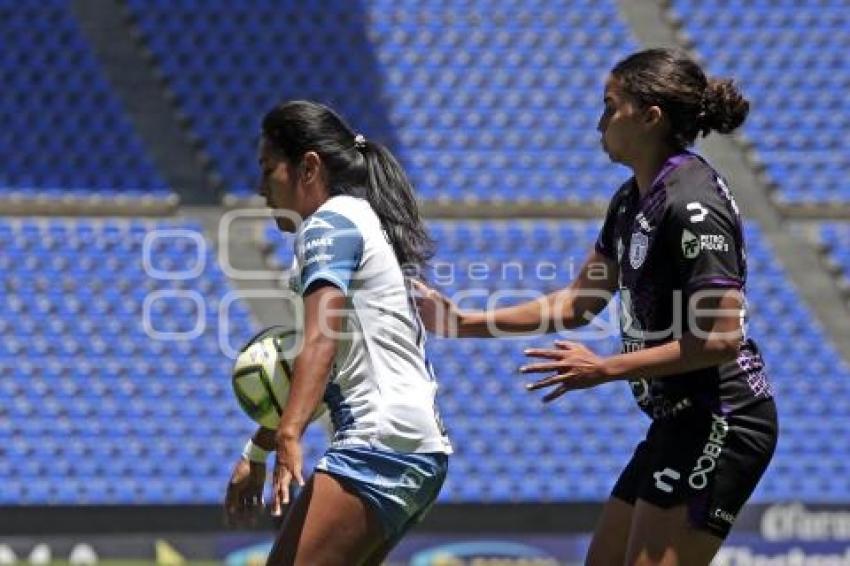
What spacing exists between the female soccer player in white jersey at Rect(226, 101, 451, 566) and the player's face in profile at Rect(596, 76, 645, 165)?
614mm

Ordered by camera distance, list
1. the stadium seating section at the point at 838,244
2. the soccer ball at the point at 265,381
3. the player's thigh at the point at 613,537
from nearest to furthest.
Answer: the player's thigh at the point at 613,537
the soccer ball at the point at 265,381
the stadium seating section at the point at 838,244

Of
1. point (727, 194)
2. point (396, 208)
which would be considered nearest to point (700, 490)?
point (727, 194)

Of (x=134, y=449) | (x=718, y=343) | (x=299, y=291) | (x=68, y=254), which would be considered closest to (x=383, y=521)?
(x=299, y=291)

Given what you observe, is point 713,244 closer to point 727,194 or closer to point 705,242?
point 705,242

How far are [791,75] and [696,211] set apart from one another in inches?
407

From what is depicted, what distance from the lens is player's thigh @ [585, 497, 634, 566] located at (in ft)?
14.6

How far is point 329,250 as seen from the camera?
159 inches

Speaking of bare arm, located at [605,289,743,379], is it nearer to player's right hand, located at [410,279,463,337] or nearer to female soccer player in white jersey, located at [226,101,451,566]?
female soccer player in white jersey, located at [226,101,451,566]

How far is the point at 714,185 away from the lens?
4254mm

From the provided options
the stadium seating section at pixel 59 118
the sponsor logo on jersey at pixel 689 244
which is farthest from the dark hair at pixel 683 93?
the stadium seating section at pixel 59 118

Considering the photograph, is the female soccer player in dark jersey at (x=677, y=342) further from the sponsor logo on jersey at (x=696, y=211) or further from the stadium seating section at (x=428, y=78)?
the stadium seating section at (x=428, y=78)

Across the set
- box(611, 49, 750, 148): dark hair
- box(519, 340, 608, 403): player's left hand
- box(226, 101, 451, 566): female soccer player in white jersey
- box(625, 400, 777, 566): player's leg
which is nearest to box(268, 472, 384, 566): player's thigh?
box(226, 101, 451, 566): female soccer player in white jersey

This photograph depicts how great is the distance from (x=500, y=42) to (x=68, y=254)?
173 inches

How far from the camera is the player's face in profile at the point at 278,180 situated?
13.9ft
